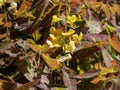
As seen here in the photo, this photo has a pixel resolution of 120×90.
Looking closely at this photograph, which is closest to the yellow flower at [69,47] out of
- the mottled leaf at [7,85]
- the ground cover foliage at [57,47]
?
the ground cover foliage at [57,47]

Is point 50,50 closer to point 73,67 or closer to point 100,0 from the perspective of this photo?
point 73,67

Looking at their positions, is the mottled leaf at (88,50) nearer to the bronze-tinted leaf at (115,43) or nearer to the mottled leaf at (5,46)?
the bronze-tinted leaf at (115,43)

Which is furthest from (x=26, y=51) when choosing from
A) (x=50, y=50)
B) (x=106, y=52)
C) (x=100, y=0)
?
(x=100, y=0)

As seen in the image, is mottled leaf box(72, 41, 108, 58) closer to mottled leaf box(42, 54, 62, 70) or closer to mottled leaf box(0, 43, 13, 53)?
mottled leaf box(42, 54, 62, 70)

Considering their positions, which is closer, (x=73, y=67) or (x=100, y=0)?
(x=73, y=67)

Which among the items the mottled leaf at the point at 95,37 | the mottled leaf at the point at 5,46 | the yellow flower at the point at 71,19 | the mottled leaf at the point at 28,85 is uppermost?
the yellow flower at the point at 71,19

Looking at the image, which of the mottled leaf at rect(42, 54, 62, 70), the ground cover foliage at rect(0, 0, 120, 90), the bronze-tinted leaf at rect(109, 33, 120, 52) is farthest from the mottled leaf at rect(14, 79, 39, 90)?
the bronze-tinted leaf at rect(109, 33, 120, 52)

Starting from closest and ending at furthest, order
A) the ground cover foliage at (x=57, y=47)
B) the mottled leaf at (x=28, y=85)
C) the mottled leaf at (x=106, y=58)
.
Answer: the mottled leaf at (x=28, y=85) < the ground cover foliage at (x=57, y=47) < the mottled leaf at (x=106, y=58)

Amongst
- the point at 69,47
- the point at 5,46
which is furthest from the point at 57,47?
the point at 5,46
